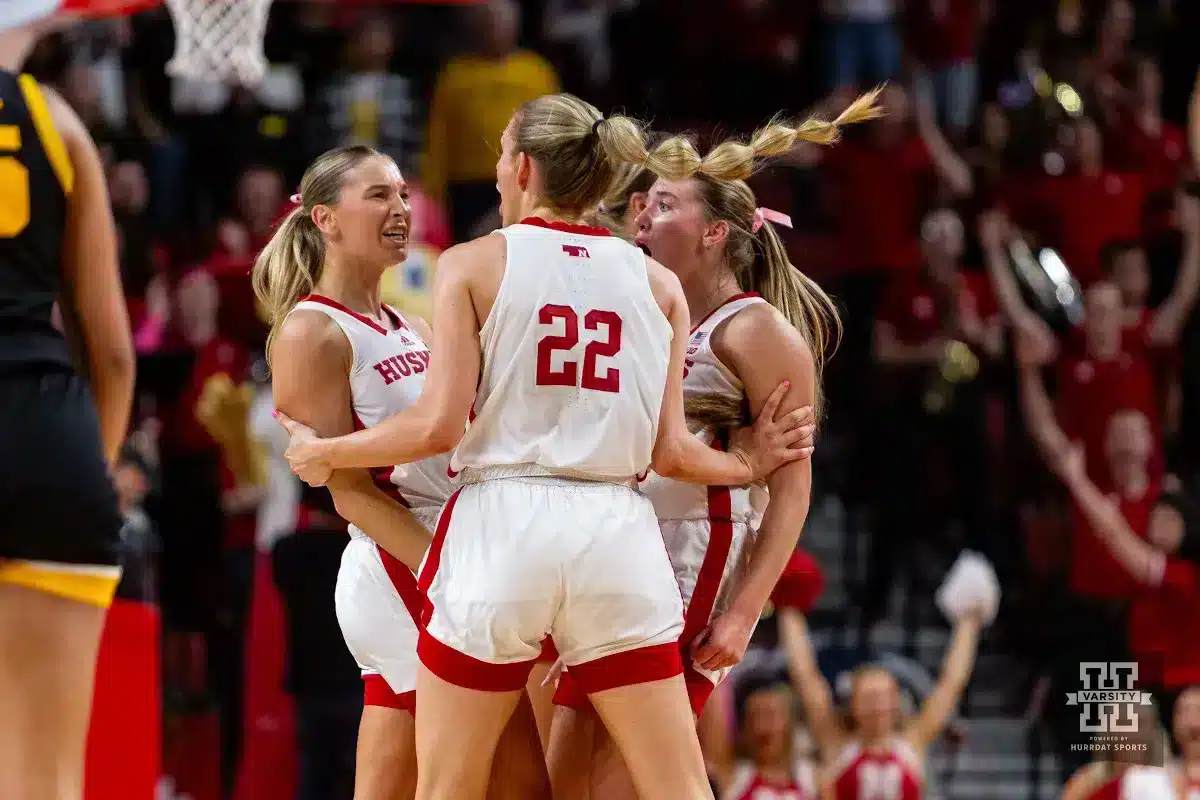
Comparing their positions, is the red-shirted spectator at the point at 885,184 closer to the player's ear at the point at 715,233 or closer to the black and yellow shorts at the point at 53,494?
the player's ear at the point at 715,233

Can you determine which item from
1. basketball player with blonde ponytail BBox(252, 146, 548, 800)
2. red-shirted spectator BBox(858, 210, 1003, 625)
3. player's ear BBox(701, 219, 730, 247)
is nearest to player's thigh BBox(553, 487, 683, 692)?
basketball player with blonde ponytail BBox(252, 146, 548, 800)

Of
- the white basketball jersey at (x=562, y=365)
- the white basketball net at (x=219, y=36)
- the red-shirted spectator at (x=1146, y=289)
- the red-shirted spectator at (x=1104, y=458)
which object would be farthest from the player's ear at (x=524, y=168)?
the red-shirted spectator at (x=1146, y=289)

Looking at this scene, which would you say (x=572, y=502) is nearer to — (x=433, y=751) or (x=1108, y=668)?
(x=433, y=751)

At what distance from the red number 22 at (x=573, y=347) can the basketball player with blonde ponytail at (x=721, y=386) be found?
428 millimetres

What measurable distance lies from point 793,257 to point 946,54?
2.73m

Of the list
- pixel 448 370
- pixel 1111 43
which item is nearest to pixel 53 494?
pixel 448 370

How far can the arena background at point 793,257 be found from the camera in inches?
313

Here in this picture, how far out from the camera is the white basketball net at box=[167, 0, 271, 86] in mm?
7242

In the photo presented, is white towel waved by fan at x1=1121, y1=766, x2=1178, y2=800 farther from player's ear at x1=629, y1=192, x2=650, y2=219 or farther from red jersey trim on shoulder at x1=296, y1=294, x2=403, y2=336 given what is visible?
red jersey trim on shoulder at x1=296, y1=294, x2=403, y2=336

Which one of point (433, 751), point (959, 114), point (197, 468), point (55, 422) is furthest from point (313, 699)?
point (959, 114)

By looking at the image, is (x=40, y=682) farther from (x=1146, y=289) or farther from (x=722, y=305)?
(x=1146, y=289)

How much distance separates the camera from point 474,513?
12.0ft

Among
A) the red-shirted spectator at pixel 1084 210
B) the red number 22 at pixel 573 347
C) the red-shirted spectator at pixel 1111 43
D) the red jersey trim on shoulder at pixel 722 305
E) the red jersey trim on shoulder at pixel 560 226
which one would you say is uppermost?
the red-shirted spectator at pixel 1111 43

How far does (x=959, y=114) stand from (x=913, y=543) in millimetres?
3862
